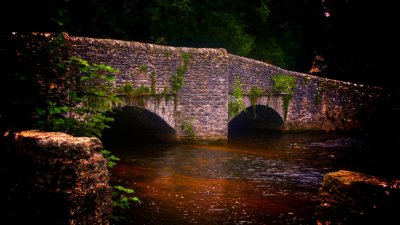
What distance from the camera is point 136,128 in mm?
13891

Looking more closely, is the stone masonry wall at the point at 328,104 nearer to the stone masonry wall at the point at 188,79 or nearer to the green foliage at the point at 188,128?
the stone masonry wall at the point at 188,79

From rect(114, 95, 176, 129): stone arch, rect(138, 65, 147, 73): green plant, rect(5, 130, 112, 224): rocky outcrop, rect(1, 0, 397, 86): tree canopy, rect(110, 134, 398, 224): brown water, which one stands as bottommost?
rect(110, 134, 398, 224): brown water

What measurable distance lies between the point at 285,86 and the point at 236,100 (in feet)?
9.22

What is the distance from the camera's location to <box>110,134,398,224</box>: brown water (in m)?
6.40

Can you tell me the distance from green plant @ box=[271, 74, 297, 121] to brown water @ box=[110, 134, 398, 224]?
2.05 m

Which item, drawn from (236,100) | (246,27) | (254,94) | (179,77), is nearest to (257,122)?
(254,94)

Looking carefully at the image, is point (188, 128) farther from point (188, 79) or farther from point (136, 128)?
point (136, 128)

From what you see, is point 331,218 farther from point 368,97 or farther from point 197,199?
point 368,97

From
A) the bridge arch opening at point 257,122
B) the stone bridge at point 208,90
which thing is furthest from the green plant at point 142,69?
the bridge arch opening at point 257,122

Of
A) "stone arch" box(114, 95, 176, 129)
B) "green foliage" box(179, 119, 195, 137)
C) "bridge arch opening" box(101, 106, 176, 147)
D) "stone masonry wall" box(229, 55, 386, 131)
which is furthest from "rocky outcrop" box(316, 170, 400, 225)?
"stone masonry wall" box(229, 55, 386, 131)

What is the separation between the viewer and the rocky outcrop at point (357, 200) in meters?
2.74

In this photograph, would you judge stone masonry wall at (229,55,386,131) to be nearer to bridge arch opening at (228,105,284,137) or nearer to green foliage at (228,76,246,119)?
bridge arch opening at (228,105,284,137)

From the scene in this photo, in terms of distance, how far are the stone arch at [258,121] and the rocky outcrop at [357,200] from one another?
12596 mm

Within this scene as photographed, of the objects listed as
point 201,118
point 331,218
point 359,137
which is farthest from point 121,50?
point 359,137
